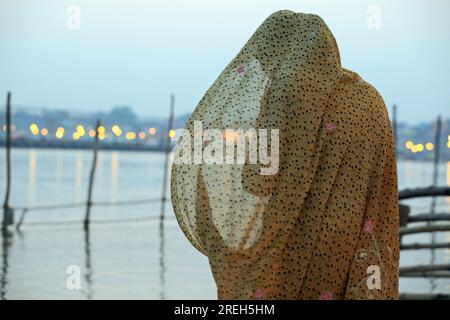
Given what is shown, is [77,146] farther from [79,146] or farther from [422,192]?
[422,192]

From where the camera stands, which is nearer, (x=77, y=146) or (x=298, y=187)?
(x=298, y=187)

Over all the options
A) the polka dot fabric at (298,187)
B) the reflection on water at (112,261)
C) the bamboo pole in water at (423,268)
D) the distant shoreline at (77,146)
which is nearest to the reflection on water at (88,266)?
the reflection on water at (112,261)

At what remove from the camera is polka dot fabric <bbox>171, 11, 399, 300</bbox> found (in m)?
3.15

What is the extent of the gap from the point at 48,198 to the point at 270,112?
2520 centimetres

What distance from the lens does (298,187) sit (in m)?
3.22

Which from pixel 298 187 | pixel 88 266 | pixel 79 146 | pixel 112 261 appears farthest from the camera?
pixel 79 146

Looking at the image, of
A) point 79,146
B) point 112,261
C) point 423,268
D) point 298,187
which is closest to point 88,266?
point 112,261

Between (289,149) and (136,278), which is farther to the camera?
(136,278)

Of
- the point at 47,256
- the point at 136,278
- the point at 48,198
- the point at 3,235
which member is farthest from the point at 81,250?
the point at 48,198

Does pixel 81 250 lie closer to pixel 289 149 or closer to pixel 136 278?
pixel 136 278

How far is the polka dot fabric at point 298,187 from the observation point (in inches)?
124

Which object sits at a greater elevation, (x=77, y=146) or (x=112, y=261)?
(x=112, y=261)

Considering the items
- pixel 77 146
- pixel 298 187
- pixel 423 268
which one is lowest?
pixel 77 146
